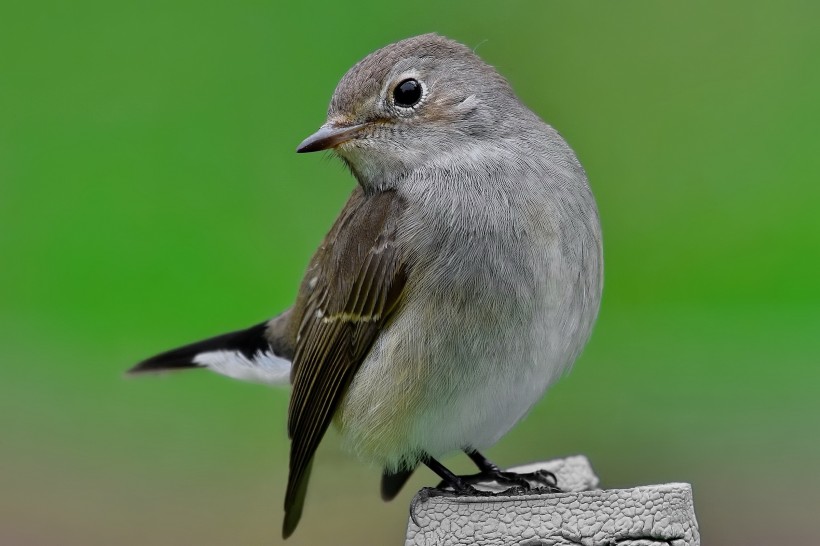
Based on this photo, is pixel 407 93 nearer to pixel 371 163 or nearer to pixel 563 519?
pixel 371 163

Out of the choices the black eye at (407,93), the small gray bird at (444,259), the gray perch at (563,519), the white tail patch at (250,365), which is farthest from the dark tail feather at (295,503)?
the black eye at (407,93)

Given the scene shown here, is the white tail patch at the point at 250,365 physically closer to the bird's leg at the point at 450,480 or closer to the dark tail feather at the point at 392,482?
the dark tail feather at the point at 392,482

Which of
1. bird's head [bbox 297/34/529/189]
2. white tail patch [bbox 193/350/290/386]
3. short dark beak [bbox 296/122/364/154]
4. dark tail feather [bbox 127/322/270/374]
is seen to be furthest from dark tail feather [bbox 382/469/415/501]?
short dark beak [bbox 296/122/364/154]

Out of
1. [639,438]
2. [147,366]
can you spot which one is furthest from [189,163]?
[639,438]

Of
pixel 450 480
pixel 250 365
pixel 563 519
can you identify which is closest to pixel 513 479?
pixel 450 480

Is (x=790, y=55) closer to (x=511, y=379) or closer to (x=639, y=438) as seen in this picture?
(x=639, y=438)
